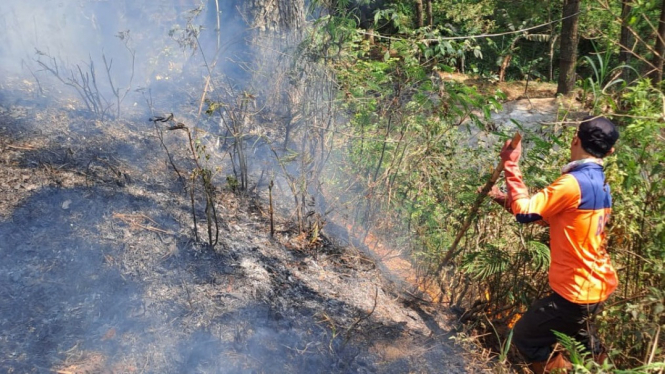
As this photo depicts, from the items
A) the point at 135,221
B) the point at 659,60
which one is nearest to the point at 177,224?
the point at 135,221

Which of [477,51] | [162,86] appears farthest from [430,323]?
[162,86]

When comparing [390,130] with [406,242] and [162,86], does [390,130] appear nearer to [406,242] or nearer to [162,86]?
[406,242]

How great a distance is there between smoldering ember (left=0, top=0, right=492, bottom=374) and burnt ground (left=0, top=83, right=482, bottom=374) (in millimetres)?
12

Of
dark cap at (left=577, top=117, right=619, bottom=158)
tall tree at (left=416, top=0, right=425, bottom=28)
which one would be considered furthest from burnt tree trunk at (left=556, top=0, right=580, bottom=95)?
dark cap at (left=577, top=117, right=619, bottom=158)

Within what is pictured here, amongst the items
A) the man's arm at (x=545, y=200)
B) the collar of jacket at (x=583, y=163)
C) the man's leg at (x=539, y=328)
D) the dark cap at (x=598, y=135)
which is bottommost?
the man's leg at (x=539, y=328)

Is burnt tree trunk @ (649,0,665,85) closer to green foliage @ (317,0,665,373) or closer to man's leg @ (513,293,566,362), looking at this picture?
green foliage @ (317,0,665,373)

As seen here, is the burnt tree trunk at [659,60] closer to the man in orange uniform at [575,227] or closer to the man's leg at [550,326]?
the man in orange uniform at [575,227]

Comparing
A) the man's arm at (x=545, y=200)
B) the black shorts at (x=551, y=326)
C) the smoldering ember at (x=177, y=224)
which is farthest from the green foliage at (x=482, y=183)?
the man's arm at (x=545, y=200)

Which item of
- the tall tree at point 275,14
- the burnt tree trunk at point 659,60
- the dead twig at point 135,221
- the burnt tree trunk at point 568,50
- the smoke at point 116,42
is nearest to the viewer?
the burnt tree trunk at point 659,60

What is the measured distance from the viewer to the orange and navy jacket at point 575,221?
3.01 metres

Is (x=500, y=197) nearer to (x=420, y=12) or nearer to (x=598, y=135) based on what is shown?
(x=598, y=135)

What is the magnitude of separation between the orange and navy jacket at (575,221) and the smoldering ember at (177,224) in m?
0.96

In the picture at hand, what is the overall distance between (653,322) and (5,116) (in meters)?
5.43

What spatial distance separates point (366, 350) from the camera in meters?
3.38
